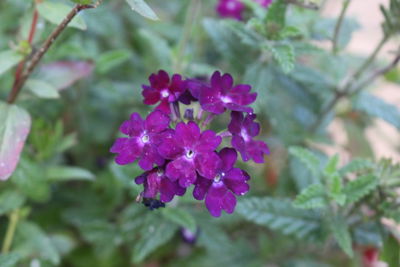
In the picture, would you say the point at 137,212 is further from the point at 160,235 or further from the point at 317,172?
the point at 317,172

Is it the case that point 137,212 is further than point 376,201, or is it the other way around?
point 137,212

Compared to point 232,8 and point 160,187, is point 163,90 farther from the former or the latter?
point 232,8

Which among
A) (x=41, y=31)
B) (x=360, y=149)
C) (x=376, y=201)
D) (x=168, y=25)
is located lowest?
(x=360, y=149)

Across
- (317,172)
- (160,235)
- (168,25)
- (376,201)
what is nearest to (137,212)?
(160,235)

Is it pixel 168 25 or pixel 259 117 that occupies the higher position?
pixel 168 25

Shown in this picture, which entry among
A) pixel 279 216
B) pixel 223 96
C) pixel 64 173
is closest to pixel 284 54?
pixel 223 96

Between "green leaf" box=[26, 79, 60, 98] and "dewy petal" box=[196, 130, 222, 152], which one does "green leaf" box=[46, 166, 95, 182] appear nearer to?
"green leaf" box=[26, 79, 60, 98]
